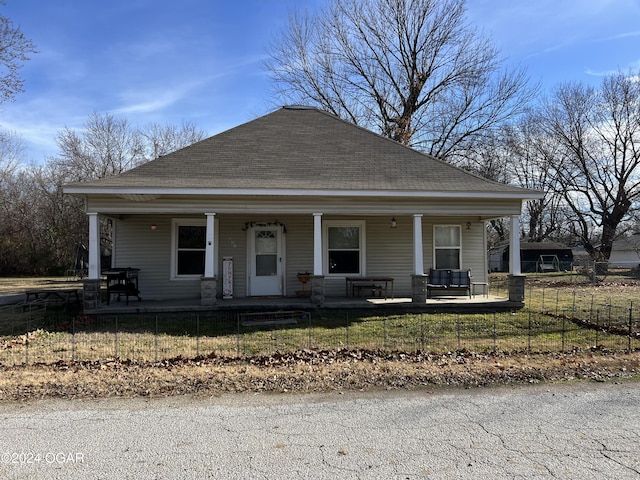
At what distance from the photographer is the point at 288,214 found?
11.5 m

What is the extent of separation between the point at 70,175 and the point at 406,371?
3624cm

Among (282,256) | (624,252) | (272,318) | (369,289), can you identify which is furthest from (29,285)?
(624,252)

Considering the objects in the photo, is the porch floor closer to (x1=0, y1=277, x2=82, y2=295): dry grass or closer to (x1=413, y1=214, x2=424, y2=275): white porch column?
(x1=413, y1=214, x2=424, y2=275): white porch column

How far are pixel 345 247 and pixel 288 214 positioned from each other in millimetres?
2290

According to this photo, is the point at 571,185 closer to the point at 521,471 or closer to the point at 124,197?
the point at 124,197

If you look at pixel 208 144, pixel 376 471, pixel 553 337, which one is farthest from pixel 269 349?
pixel 208 144

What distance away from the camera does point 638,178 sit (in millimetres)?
32312

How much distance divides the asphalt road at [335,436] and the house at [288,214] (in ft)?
20.0

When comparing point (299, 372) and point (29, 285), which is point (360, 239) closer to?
point (299, 372)

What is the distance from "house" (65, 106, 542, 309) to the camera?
34.4 feet

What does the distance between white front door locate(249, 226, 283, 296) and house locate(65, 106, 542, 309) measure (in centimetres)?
3

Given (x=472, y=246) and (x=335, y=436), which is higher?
(x=472, y=246)

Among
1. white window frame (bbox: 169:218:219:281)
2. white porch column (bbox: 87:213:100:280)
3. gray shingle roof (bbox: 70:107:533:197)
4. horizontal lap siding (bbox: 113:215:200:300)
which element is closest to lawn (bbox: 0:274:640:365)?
white porch column (bbox: 87:213:100:280)

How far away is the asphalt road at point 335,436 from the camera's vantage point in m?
3.13
